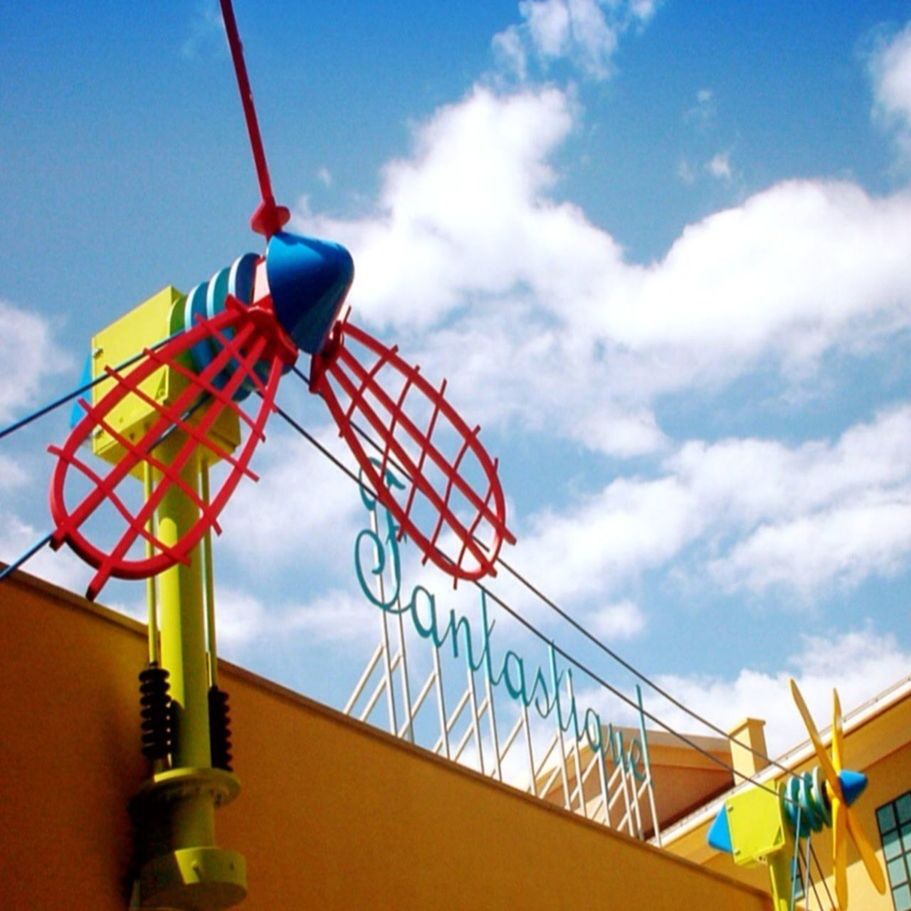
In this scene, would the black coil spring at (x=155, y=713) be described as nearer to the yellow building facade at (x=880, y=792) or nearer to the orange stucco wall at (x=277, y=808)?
the orange stucco wall at (x=277, y=808)

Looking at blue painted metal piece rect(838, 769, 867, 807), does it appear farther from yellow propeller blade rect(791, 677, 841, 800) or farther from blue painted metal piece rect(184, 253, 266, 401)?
blue painted metal piece rect(184, 253, 266, 401)

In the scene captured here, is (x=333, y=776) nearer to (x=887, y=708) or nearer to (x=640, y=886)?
(x=640, y=886)

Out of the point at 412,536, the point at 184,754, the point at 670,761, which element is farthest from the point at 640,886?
the point at 670,761

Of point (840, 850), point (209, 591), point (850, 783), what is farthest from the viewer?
point (850, 783)

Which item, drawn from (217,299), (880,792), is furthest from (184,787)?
(880,792)

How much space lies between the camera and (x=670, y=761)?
56.3ft

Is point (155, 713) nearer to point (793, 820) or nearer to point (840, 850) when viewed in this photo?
point (840, 850)

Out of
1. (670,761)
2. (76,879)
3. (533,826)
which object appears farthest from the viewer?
(670,761)

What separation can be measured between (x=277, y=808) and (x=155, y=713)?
1.01 metres

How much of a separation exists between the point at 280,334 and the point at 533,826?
360cm

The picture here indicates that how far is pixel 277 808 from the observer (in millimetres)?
6434

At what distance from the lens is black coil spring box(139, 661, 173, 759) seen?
5.63m

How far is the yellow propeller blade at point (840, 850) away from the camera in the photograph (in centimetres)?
990

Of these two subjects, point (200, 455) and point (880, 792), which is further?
point (880, 792)
